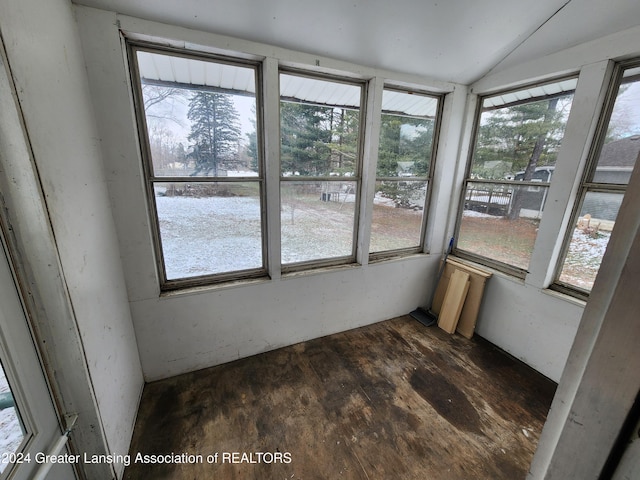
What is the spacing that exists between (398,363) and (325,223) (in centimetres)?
134

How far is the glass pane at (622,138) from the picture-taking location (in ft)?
5.39

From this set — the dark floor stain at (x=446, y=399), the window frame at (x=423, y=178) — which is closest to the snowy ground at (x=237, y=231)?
the window frame at (x=423, y=178)

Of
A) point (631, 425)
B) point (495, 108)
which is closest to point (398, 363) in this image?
point (631, 425)

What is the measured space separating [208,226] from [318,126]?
1166mm

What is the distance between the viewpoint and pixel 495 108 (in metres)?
2.35

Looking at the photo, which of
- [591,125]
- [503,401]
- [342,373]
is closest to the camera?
[591,125]

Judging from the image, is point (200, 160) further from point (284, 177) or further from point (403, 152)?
point (403, 152)

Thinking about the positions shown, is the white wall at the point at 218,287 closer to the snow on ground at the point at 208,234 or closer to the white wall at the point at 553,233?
the snow on ground at the point at 208,234

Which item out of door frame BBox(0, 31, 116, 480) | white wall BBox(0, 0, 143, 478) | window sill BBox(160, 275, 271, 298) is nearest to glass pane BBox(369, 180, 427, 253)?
window sill BBox(160, 275, 271, 298)

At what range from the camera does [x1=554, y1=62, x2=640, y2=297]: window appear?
166 centimetres

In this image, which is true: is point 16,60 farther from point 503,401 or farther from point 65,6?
point 503,401

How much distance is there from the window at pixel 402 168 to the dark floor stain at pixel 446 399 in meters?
1.15

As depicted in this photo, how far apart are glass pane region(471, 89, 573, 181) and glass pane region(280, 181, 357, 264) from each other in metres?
1.29

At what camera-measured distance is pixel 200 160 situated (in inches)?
71.1
